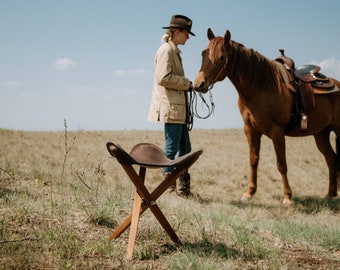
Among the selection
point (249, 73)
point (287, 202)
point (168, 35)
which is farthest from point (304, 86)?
point (168, 35)

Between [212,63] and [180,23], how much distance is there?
0.74 metres

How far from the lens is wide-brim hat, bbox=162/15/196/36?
5461 millimetres

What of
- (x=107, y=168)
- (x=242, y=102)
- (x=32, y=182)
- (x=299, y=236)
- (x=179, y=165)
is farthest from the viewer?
(x=107, y=168)

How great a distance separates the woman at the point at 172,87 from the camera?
5375 mm

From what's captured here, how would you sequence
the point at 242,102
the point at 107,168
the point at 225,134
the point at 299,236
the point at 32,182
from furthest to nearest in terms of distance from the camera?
the point at 225,134 < the point at 107,168 < the point at 242,102 < the point at 32,182 < the point at 299,236

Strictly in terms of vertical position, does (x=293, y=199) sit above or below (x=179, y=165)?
below

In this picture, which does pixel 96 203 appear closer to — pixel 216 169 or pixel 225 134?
pixel 216 169

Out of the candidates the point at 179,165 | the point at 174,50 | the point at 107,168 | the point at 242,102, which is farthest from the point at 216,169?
the point at 179,165

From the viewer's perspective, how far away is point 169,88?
5.54 m

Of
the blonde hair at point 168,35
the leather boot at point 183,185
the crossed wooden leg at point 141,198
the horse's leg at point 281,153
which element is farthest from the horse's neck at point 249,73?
the crossed wooden leg at point 141,198

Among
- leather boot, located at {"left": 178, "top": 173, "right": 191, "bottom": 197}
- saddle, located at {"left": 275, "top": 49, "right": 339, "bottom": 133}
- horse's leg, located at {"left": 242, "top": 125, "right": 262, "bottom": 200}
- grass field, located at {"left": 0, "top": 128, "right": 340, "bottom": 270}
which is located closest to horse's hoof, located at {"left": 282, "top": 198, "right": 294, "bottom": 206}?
grass field, located at {"left": 0, "top": 128, "right": 340, "bottom": 270}

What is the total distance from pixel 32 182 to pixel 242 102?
3.53 m

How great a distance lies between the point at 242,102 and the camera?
6.34 meters

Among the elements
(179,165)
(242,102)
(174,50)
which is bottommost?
(179,165)
